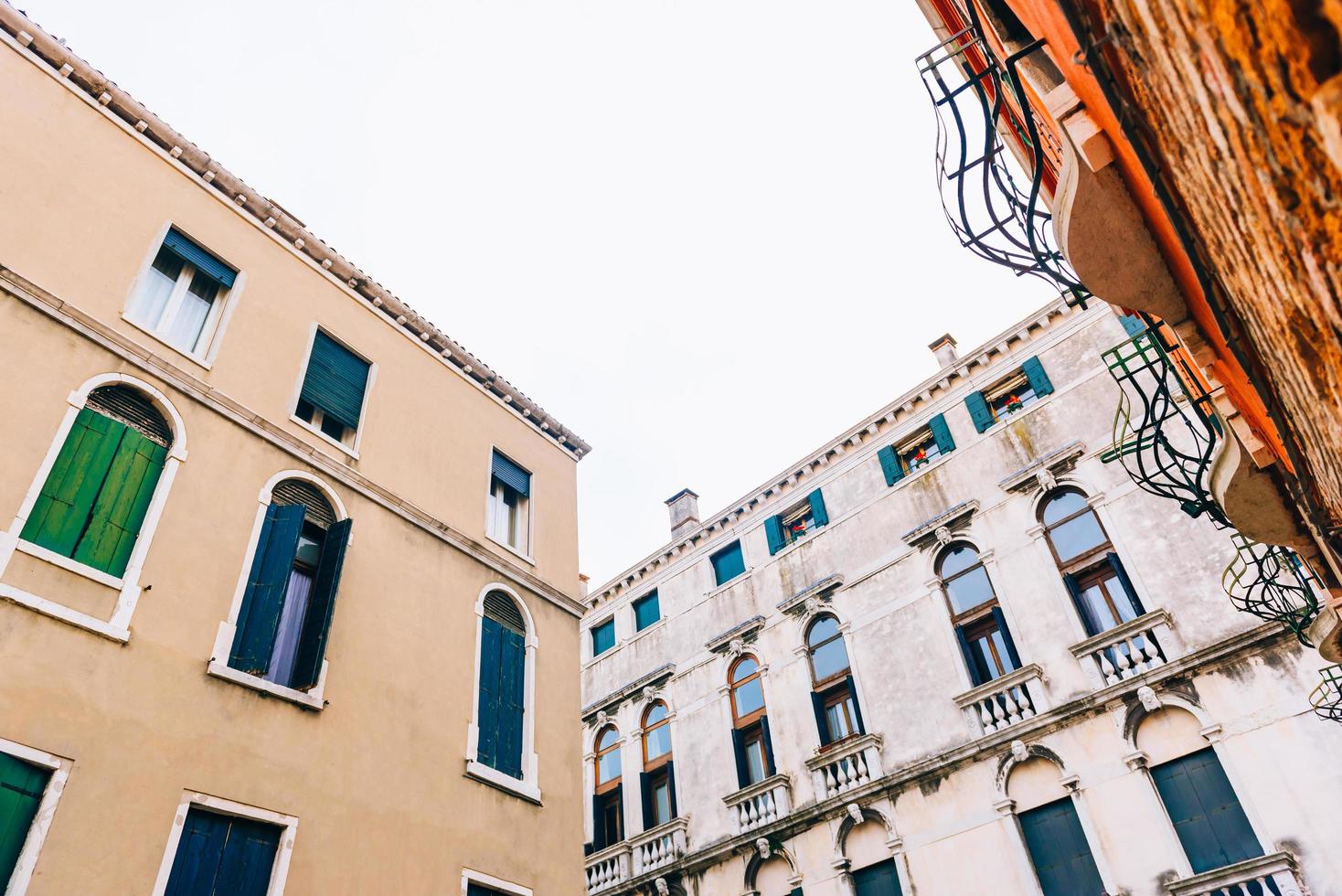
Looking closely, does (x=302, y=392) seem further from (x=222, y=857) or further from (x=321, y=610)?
(x=222, y=857)

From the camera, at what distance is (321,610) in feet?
28.7

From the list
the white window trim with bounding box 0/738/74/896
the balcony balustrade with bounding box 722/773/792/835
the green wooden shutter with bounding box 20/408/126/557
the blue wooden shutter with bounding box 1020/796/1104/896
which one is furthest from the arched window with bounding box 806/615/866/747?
the green wooden shutter with bounding box 20/408/126/557

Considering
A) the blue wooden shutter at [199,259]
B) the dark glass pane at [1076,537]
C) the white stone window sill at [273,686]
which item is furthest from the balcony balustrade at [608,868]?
the blue wooden shutter at [199,259]

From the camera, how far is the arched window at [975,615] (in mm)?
14055

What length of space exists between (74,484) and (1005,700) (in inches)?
486

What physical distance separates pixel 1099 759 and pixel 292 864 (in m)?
10.3

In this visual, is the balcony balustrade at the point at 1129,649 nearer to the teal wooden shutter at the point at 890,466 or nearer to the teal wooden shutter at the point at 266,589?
the teal wooden shutter at the point at 890,466

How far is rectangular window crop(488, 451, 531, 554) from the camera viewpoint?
12.3 meters

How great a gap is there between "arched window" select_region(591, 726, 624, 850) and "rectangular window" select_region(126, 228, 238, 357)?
13.3 m

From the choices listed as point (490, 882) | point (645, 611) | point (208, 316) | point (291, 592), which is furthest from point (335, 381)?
point (645, 611)

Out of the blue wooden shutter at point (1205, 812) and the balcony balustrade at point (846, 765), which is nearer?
the blue wooden shutter at point (1205, 812)

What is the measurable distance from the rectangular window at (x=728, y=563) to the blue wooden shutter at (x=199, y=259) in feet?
39.5

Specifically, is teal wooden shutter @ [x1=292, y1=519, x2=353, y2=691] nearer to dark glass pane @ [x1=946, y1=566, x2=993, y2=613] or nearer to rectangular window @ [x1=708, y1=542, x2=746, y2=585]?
dark glass pane @ [x1=946, y1=566, x2=993, y2=613]

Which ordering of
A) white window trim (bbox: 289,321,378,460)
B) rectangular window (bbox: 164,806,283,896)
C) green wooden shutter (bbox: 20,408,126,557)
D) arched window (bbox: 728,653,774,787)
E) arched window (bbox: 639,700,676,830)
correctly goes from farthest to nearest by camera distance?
arched window (bbox: 639,700,676,830)
arched window (bbox: 728,653,774,787)
white window trim (bbox: 289,321,378,460)
green wooden shutter (bbox: 20,408,126,557)
rectangular window (bbox: 164,806,283,896)
